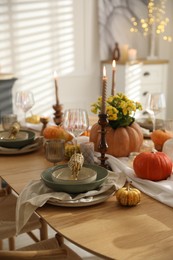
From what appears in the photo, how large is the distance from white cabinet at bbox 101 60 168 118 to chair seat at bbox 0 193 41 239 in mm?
2719

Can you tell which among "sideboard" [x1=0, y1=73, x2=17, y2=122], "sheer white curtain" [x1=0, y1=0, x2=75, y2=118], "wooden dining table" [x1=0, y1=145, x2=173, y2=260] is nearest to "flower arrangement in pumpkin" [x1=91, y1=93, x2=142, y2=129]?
"wooden dining table" [x1=0, y1=145, x2=173, y2=260]

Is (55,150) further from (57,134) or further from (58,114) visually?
(58,114)

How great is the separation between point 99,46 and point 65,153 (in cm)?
325

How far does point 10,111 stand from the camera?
417 centimetres

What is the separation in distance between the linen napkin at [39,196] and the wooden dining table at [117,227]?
30 millimetres

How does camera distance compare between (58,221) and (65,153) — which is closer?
(58,221)

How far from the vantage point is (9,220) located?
197 cm

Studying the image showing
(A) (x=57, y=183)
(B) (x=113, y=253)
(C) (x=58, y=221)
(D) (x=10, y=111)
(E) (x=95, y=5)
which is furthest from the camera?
(E) (x=95, y=5)

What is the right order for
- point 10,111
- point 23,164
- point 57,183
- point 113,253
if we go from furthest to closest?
point 10,111 < point 23,164 < point 57,183 < point 113,253

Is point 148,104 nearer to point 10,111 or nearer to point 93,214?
point 93,214

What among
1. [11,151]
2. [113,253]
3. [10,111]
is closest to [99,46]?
[10,111]

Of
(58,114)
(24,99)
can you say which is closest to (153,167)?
(58,114)

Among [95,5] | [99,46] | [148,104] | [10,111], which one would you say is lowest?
[10,111]

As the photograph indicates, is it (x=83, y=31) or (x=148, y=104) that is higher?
(x=83, y=31)
